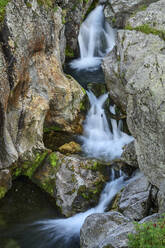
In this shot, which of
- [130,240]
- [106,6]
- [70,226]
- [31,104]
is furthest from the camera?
[106,6]

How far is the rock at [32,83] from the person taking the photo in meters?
8.42

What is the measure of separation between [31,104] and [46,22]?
3.05m

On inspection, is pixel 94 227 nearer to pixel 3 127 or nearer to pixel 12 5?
pixel 3 127

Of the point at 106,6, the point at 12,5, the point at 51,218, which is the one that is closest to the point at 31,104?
the point at 12,5

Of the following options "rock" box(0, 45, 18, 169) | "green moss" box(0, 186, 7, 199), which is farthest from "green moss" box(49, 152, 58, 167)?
"green moss" box(0, 186, 7, 199)

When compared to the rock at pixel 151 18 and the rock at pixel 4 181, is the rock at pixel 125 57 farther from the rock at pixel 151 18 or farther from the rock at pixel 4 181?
the rock at pixel 4 181

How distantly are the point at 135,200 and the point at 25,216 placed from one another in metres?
3.51

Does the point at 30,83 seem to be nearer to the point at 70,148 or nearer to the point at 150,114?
the point at 70,148

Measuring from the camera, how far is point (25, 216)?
8617 mm

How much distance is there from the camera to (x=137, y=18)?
30.4ft

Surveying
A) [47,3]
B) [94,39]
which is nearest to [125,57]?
[47,3]

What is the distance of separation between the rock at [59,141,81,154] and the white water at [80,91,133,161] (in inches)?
10.5

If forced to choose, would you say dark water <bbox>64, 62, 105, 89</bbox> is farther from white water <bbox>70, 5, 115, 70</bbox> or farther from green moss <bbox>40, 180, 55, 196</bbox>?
green moss <bbox>40, 180, 55, 196</bbox>

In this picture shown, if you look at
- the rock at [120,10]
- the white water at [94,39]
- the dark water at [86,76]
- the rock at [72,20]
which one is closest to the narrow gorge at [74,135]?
the dark water at [86,76]
